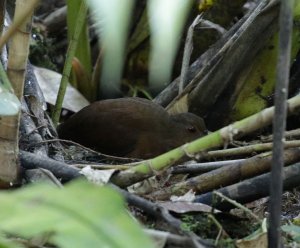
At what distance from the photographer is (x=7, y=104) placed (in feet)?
4.93

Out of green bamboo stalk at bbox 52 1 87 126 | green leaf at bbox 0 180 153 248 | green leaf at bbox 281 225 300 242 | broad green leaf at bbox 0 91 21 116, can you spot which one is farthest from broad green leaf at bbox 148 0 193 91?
green bamboo stalk at bbox 52 1 87 126

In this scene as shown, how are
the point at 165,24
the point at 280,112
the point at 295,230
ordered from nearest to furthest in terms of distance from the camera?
1. the point at 165,24
2. the point at 280,112
3. the point at 295,230

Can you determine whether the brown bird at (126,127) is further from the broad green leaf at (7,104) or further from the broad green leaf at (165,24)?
the broad green leaf at (165,24)

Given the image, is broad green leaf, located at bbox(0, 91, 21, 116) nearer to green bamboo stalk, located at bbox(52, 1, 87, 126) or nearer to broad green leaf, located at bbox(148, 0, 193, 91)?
broad green leaf, located at bbox(148, 0, 193, 91)

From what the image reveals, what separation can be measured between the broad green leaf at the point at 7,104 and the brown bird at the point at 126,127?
1.68m

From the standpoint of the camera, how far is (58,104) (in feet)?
9.79

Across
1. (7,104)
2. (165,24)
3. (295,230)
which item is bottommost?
(295,230)

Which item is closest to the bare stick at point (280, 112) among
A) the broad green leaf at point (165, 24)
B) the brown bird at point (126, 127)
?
the broad green leaf at point (165, 24)

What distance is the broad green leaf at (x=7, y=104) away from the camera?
4.86 ft

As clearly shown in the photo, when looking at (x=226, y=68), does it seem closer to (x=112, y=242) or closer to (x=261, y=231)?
(x=261, y=231)

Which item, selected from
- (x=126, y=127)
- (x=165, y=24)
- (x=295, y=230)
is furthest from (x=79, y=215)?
(x=126, y=127)

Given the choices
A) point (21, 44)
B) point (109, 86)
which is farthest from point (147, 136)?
point (21, 44)

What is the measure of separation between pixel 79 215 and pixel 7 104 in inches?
23.0

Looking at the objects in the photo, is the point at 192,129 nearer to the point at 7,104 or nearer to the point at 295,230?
the point at 295,230
